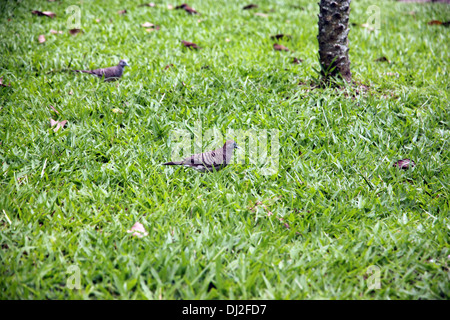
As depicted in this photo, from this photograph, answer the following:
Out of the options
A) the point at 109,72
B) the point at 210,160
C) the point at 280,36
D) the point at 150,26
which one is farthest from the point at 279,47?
the point at 210,160

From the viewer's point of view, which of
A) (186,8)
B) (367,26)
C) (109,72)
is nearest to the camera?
(109,72)

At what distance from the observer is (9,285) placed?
75.2 inches

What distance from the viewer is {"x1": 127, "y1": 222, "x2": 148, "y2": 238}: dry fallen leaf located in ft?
7.42

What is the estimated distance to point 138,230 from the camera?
229 centimetres

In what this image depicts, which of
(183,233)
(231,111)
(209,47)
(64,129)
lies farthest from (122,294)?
(209,47)

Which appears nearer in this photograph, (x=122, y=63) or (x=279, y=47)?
(x=122, y=63)

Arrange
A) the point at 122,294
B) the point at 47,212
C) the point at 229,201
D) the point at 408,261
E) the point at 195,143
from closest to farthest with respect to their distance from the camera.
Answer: the point at 122,294, the point at 408,261, the point at 47,212, the point at 229,201, the point at 195,143

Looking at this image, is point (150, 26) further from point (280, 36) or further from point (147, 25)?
Result: point (280, 36)

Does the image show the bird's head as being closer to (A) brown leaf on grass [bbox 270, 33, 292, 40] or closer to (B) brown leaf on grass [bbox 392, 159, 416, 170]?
(A) brown leaf on grass [bbox 270, 33, 292, 40]

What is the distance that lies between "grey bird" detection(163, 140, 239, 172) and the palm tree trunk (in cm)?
175

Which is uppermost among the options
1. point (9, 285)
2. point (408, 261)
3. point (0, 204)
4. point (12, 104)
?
point (12, 104)

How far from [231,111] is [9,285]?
94.1 inches

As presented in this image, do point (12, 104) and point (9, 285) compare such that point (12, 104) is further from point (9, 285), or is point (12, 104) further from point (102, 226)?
point (9, 285)

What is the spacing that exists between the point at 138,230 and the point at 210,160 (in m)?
0.84
